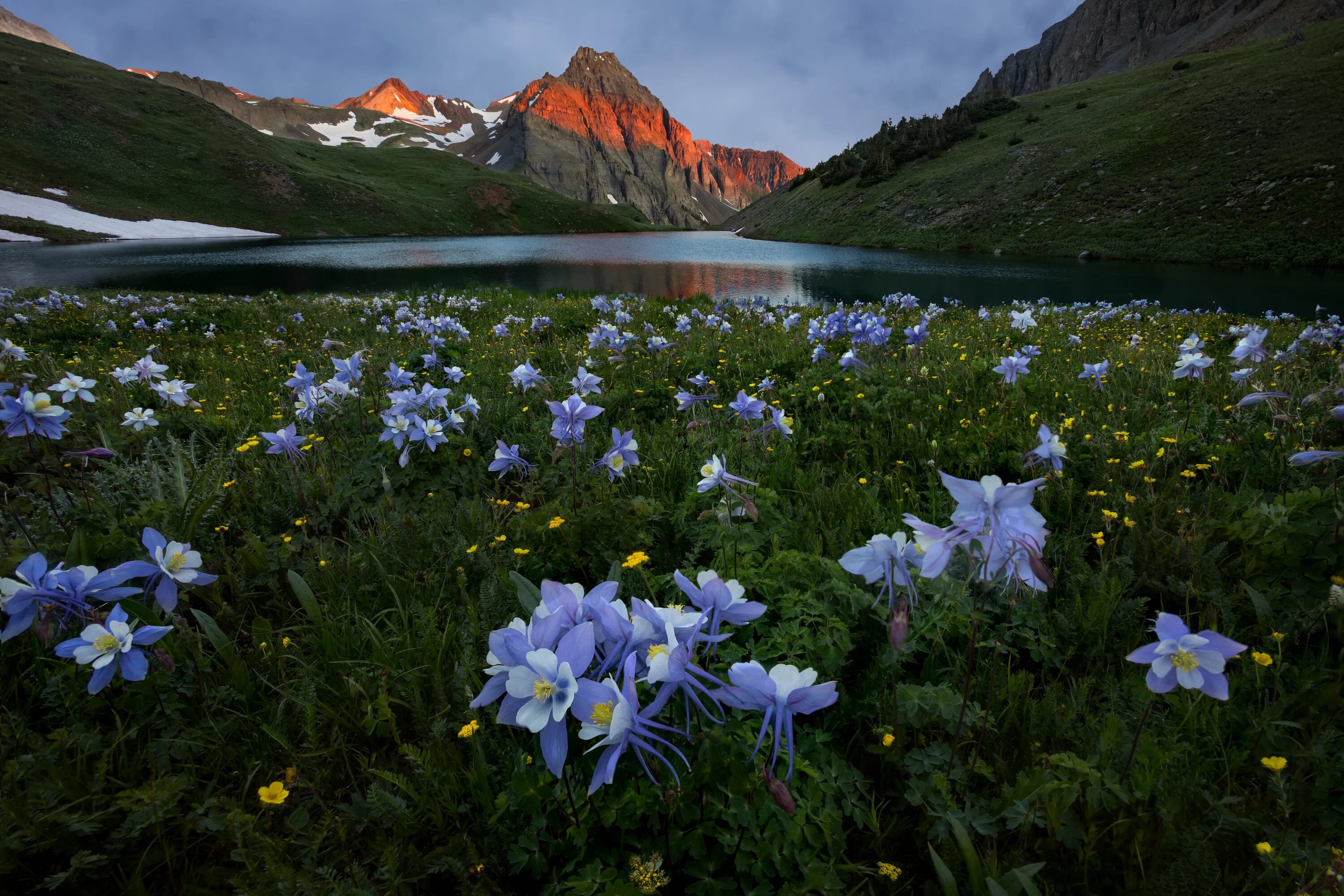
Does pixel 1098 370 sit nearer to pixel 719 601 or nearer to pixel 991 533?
pixel 991 533

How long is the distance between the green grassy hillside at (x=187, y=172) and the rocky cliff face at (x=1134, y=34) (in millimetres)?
87602

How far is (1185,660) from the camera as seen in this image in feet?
4.47

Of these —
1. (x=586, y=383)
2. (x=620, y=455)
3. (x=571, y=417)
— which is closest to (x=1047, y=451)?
(x=620, y=455)

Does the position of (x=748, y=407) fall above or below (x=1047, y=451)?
below

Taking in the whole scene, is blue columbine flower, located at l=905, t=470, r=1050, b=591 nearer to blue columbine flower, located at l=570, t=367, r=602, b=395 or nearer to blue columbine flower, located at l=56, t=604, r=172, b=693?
blue columbine flower, located at l=56, t=604, r=172, b=693

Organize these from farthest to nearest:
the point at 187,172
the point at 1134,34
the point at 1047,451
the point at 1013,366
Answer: the point at 1134,34, the point at 187,172, the point at 1013,366, the point at 1047,451

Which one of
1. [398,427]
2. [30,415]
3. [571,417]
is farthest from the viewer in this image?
[398,427]

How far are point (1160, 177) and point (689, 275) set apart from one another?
3963 cm

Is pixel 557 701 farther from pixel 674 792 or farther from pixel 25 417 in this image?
pixel 25 417

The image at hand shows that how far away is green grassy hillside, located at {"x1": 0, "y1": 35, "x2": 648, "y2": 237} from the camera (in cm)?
6900

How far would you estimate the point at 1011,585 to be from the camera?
166cm

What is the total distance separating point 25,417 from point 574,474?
2595 millimetres

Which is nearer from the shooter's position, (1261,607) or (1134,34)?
(1261,607)

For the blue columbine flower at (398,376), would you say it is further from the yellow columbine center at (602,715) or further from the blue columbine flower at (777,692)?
the blue columbine flower at (777,692)
